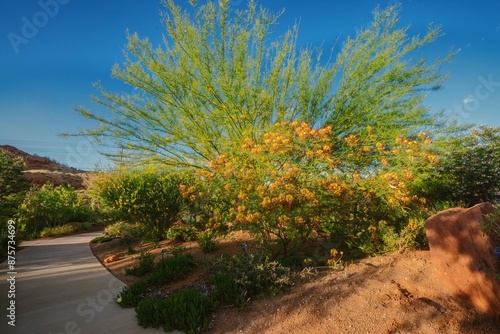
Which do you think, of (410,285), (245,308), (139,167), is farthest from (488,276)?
(139,167)

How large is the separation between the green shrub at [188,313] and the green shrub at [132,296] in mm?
789

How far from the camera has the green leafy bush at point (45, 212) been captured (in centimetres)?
1212

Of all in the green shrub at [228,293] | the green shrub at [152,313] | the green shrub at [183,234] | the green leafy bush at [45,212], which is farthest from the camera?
the green leafy bush at [45,212]

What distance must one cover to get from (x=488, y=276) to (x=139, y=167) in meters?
8.52

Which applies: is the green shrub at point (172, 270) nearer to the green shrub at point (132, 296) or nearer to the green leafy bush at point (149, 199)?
the green shrub at point (132, 296)

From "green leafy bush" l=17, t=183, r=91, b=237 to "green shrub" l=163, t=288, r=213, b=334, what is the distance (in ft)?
39.4

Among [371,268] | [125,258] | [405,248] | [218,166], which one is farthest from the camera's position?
[125,258]

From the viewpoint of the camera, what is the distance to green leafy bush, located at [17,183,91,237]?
1212cm

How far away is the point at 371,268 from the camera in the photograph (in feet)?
12.8

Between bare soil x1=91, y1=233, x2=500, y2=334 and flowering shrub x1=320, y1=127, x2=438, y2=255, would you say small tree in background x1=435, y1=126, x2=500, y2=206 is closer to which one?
flowering shrub x1=320, y1=127, x2=438, y2=255

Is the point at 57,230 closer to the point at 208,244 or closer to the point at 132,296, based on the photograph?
the point at 208,244

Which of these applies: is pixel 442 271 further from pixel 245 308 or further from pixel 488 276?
pixel 245 308

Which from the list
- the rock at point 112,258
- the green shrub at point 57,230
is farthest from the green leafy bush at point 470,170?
the green shrub at point 57,230

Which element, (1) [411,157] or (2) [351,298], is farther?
(1) [411,157]
